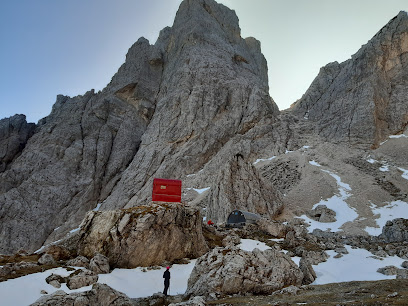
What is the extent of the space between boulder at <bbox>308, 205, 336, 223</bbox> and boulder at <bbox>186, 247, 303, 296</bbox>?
37111 mm

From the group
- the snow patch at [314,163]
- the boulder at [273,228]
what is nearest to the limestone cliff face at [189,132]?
the snow patch at [314,163]

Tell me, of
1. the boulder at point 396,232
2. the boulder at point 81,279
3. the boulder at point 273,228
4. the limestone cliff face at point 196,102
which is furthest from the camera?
the limestone cliff face at point 196,102

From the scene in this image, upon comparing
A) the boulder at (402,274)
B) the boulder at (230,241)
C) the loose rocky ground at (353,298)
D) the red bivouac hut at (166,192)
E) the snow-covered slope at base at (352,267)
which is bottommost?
the snow-covered slope at base at (352,267)

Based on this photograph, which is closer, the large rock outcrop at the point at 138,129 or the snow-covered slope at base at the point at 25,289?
the snow-covered slope at base at the point at 25,289

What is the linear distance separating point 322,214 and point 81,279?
48.3 meters

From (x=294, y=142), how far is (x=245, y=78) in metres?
37.9

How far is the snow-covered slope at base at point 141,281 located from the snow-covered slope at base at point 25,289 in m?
2.49

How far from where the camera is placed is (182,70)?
11375 centimetres

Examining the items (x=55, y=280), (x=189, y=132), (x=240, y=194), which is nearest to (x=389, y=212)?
(x=240, y=194)

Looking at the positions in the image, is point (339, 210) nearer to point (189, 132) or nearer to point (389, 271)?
point (389, 271)

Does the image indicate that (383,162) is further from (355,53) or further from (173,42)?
(173,42)

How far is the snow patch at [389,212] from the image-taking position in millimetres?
52013

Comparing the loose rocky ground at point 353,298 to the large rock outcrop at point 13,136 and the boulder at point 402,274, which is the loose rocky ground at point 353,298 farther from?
the large rock outcrop at point 13,136

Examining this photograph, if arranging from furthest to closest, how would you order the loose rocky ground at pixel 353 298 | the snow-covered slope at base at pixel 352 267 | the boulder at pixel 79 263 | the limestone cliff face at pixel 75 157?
the limestone cliff face at pixel 75 157 < the snow-covered slope at base at pixel 352 267 < the boulder at pixel 79 263 < the loose rocky ground at pixel 353 298
